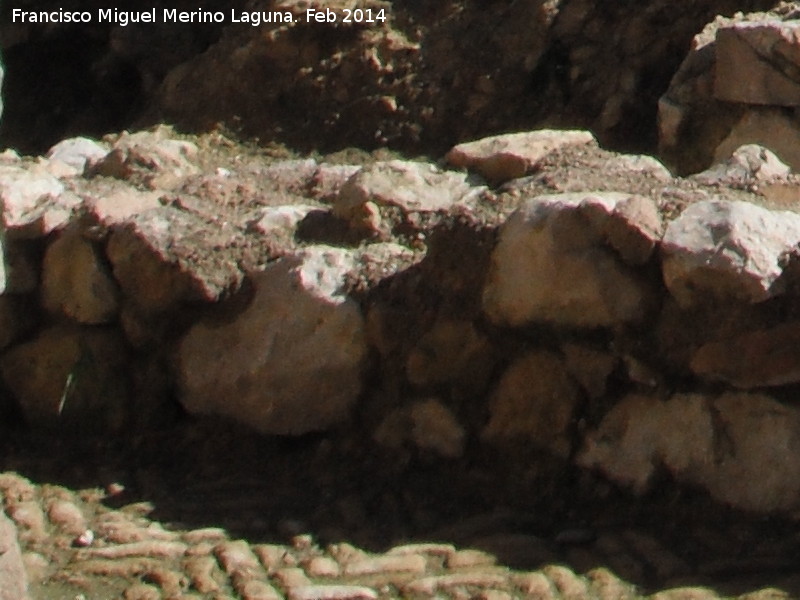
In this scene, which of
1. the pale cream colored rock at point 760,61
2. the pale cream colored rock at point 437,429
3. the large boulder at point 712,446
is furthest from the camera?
the pale cream colored rock at point 760,61

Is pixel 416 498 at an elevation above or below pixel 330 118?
below

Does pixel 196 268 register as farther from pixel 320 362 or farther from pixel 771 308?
pixel 771 308

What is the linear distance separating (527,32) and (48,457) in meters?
2.48

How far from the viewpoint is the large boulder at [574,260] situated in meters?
2.83

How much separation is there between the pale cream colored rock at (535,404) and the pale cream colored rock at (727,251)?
1.05ft

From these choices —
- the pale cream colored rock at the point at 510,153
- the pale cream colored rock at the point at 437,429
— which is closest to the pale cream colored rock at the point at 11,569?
the pale cream colored rock at the point at 437,429

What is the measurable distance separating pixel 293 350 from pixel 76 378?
63 centimetres

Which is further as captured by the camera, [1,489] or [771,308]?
[1,489]

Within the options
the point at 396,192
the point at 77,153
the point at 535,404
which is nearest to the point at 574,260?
the point at 535,404

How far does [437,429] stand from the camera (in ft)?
10.0

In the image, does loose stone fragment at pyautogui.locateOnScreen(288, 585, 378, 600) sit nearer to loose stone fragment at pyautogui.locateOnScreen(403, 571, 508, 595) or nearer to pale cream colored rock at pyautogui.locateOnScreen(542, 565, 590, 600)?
loose stone fragment at pyautogui.locateOnScreen(403, 571, 508, 595)

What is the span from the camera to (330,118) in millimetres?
5102

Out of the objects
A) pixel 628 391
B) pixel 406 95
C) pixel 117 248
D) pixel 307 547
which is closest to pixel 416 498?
pixel 307 547

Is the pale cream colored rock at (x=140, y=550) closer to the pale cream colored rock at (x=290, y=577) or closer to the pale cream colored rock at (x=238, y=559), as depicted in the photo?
the pale cream colored rock at (x=238, y=559)
